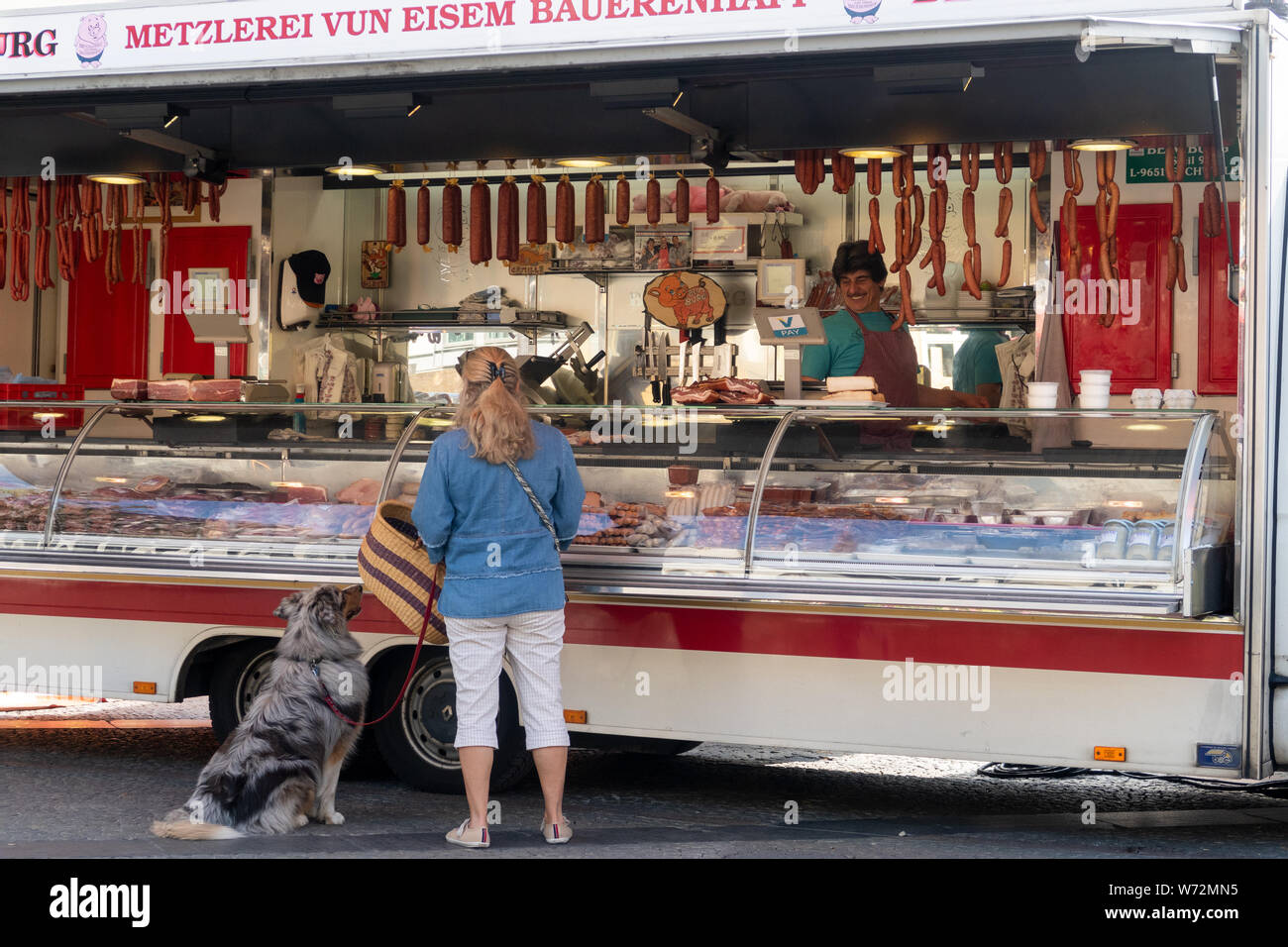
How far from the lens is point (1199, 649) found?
190 inches

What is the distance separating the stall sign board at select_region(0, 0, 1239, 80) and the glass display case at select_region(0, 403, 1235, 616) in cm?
148

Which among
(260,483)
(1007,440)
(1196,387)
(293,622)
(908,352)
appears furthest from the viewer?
(1196,387)

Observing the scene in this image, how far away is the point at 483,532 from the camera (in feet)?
16.4

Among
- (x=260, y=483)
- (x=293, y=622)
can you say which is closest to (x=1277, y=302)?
(x=293, y=622)

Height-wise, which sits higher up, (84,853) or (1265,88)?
(1265,88)

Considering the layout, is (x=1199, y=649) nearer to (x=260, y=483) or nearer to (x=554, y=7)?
(x=554, y=7)

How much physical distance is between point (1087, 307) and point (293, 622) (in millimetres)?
5638

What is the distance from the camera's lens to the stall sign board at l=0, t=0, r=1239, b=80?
4.88m

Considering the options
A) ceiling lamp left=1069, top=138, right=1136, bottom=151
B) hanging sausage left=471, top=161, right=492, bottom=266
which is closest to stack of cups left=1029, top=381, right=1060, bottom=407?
ceiling lamp left=1069, top=138, right=1136, bottom=151

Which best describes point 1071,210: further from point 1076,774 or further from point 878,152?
point 1076,774

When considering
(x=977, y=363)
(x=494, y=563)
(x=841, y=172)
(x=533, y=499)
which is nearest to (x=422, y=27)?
(x=533, y=499)

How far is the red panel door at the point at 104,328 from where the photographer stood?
36.7 ft

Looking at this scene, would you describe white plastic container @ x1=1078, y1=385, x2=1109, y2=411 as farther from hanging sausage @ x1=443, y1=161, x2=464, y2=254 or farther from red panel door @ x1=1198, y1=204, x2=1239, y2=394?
hanging sausage @ x1=443, y1=161, x2=464, y2=254

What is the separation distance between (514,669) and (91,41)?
3007mm
